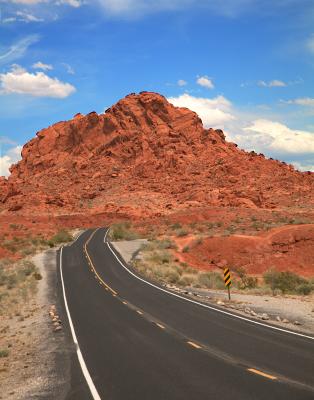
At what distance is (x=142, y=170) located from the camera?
348ft

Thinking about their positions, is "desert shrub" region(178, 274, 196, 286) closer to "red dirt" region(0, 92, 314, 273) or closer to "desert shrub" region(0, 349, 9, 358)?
"desert shrub" region(0, 349, 9, 358)

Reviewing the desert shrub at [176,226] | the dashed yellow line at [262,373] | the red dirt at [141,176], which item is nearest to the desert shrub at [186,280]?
the dashed yellow line at [262,373]

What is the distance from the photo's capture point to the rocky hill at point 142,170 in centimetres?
9011

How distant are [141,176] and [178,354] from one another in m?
93.8

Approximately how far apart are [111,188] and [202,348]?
91624mm

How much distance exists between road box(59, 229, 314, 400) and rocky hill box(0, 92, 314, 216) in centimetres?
6342

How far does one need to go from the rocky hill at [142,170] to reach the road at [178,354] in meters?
63.4

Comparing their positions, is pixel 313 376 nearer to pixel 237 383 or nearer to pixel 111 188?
pixel 237 383

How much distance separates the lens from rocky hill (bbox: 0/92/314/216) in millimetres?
90106

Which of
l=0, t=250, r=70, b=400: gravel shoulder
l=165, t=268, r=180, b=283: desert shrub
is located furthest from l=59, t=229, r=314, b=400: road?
l=165, t=268, r=180, b=283: desert shrub

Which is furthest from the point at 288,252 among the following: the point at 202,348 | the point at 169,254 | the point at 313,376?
the point at 313,376

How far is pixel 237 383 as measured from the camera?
9242 mm

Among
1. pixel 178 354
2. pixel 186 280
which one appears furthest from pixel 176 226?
pixel 178 354

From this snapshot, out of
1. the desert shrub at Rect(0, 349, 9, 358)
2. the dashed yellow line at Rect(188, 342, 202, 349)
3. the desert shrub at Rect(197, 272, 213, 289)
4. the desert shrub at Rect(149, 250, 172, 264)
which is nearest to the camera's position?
the dashed yellow line at Rect(188, 342, 202, 349)
